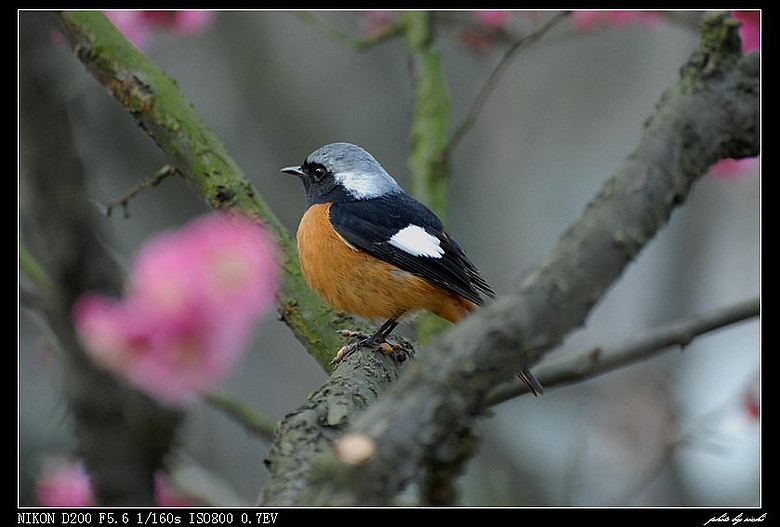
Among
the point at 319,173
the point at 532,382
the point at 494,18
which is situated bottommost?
the point at 532,382

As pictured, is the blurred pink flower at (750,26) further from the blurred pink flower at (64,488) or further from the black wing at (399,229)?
the blurred pink flower at (64,488)

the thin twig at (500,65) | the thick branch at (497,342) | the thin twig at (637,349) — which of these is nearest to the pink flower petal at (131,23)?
the thin twig at (500,65)

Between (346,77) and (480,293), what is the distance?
15.8 ft

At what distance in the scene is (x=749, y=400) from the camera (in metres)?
4.75

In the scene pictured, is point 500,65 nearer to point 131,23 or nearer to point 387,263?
point 387,263

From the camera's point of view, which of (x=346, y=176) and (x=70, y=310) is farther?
(x=346, y=176)

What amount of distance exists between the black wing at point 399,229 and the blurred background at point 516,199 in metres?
2.48

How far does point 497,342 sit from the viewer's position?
1.49m

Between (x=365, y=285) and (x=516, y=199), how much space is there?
5227 mm

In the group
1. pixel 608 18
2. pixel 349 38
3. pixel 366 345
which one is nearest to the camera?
pixel 366 345

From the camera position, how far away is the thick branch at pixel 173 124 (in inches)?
129

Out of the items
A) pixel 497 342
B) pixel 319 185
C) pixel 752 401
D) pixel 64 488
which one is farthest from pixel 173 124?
pixel 752 401
